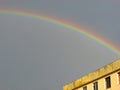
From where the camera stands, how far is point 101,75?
194ft

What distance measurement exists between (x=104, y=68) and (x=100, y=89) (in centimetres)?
338

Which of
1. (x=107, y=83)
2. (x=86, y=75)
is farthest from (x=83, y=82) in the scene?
(x=107, y=83)

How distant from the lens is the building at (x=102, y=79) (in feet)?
186

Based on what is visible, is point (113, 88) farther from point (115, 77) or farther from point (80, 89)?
point (80, 89)

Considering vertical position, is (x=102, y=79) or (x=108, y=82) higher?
(x=102, y=79)

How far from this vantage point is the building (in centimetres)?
5659

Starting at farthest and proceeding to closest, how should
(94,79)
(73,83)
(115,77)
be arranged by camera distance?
1. (73,83)
2. (94,79)
3. (115,77)

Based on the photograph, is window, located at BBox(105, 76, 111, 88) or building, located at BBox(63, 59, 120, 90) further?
window, located at BBox(105, 76, 111, 88)

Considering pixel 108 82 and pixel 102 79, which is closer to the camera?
pixel 108 82

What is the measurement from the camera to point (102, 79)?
195 feet

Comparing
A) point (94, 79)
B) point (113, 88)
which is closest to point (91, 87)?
point (94, 79)

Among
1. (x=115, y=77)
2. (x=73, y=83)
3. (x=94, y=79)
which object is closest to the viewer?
(x=115, y=77)

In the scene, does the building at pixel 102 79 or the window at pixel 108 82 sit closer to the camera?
the building at pixel 102 79

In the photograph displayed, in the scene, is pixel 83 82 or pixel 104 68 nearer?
pixel 104 68
